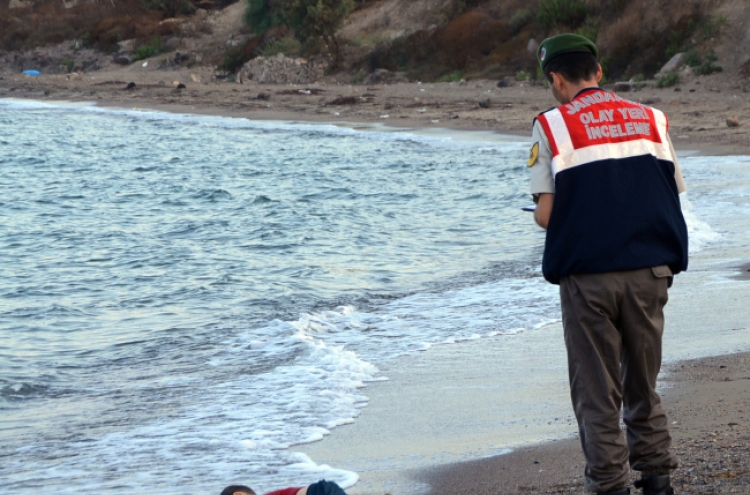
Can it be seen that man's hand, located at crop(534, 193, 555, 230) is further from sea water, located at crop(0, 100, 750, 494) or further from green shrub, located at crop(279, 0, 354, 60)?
green shrub, located at crop(279, 0, 354, 60)

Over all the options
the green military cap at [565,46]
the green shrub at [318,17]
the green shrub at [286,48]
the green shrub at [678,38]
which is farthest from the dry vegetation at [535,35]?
the green military cap at [565,46]

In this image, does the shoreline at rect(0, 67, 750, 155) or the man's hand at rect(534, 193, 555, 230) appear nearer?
the man's hand at rect(534, 193, 555, 230)

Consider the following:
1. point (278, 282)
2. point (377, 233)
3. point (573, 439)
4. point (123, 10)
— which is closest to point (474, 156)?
point (377, 233)

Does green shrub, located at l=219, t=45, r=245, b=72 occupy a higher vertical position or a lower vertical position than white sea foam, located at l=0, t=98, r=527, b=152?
higher

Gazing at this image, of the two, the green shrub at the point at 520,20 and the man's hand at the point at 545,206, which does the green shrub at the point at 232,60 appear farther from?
the man's hand at the point at 545,206

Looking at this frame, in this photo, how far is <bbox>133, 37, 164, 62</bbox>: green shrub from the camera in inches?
1902

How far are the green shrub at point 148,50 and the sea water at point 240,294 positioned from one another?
28.3m

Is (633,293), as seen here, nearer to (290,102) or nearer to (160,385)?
(160,385)

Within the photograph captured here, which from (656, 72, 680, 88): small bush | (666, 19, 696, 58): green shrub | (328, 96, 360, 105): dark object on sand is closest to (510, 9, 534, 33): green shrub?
(328, 96, 360, 105): dark object on sand

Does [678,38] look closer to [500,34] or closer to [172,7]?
[500,34]

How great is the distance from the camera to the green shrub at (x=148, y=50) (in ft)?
159

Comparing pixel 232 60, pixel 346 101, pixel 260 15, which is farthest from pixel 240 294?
pixel 260 15

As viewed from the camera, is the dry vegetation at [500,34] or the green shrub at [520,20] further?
the green shrub at [520,20]

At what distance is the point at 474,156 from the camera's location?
18.5m
